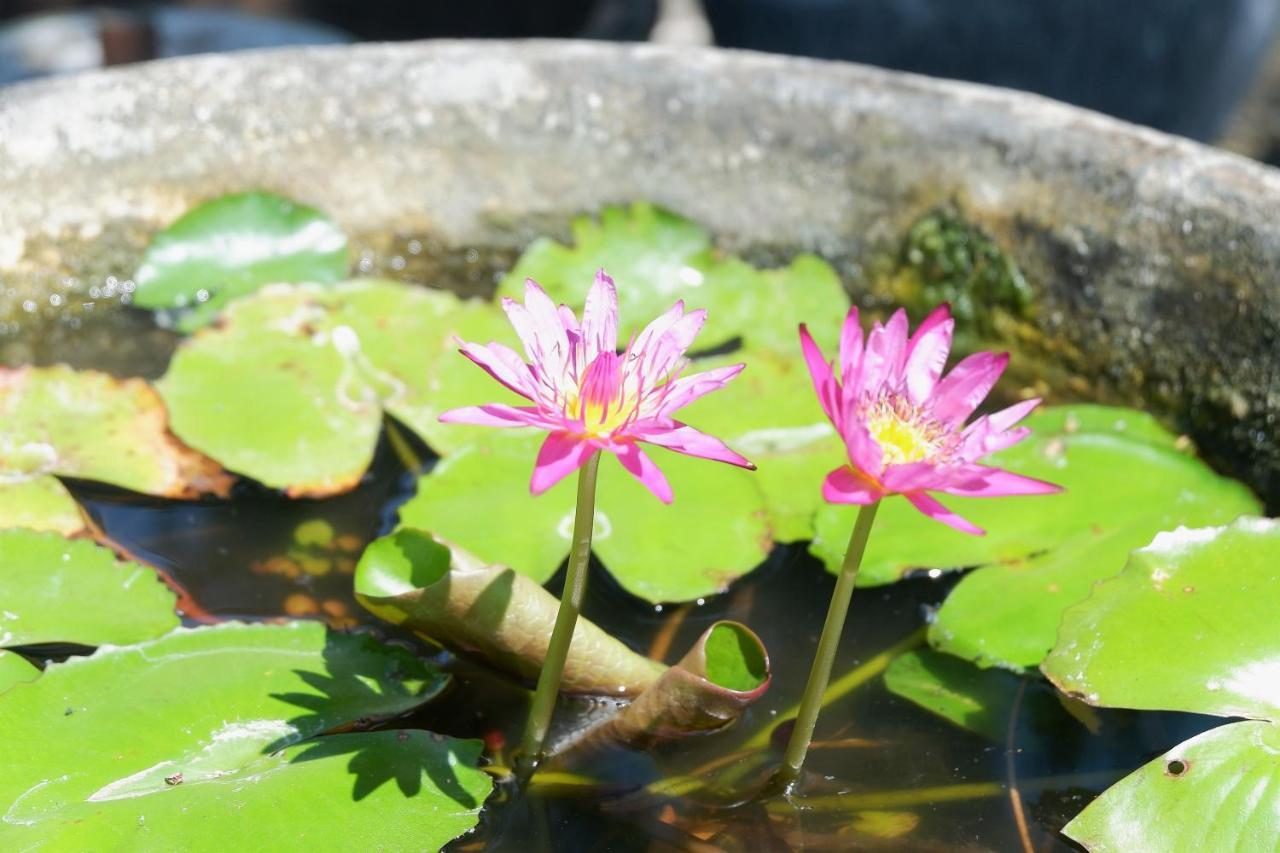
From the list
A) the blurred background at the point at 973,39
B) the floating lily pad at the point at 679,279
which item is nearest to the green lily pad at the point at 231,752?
the floating lily pad at the point at 679,279

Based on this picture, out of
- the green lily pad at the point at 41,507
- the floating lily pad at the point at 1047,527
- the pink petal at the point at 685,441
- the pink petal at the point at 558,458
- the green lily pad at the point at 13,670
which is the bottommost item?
the green lily pad at the point at 41,507

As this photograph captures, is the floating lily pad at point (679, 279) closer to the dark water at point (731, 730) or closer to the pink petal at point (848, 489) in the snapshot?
the dark water at point (731, 730)

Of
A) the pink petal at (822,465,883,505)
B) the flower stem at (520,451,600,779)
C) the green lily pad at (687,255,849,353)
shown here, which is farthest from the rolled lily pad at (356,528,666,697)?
the green lily pad at (687,255,849,353)

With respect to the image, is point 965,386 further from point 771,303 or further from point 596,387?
point 771,303

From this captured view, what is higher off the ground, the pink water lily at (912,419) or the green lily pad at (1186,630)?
the pink water lily at (912,419)

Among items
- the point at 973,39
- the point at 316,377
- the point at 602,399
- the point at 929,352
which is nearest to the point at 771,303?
the point at 316,377

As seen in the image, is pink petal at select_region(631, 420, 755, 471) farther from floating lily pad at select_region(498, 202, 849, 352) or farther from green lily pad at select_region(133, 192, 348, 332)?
green lily pad at select_region(133, 192, 348, 332)

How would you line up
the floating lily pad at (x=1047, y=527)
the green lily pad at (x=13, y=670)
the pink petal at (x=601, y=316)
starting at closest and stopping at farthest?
the pink petal at (x=601, y=316) < the green lily pad at (x=13, y=670) < the floating lily pad at (x=1047, y=527)

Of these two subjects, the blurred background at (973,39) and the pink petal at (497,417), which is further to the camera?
the blurred background at (973,39)
